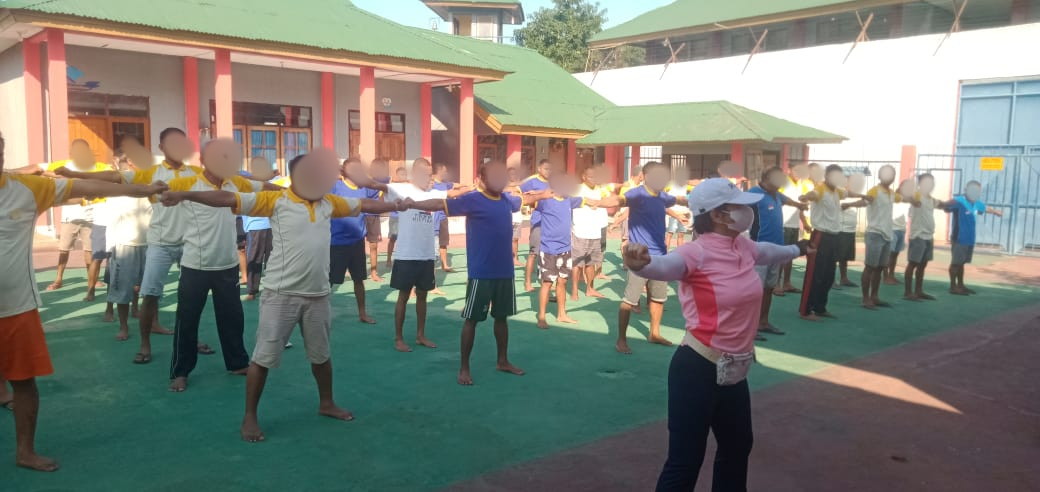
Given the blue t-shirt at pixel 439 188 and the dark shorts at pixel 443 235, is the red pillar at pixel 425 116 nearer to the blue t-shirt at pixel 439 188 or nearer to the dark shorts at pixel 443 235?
the dark shorts at pixel 443 235

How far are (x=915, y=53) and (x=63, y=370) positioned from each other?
825 inches

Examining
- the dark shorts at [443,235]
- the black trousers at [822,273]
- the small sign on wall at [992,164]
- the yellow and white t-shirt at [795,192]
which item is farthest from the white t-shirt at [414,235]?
the small sign on wall at [992,164]

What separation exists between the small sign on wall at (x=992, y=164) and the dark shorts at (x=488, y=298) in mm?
16454

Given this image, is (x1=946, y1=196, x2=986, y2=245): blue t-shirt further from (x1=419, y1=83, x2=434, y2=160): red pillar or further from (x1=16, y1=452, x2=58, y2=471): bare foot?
(x1=419, y1=83, x2=434, y2=160): red pillar

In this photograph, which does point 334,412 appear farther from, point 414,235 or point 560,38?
point 560,38

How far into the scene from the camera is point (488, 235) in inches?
231

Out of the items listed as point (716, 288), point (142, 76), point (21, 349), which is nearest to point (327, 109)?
point (142, 76)

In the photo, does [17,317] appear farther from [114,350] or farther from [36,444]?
[114,350]

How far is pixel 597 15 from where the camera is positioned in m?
44.3

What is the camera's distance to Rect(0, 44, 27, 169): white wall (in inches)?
573

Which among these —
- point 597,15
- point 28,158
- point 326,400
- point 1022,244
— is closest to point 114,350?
point 326,400

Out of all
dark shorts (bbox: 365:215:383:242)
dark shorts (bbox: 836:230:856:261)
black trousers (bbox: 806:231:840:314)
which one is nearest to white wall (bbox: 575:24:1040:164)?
dark shorts (bbox: 836:230:856:261)

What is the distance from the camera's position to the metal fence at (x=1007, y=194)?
17.5m

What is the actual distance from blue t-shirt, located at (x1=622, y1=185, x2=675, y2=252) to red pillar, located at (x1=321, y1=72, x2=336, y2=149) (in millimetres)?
12280
